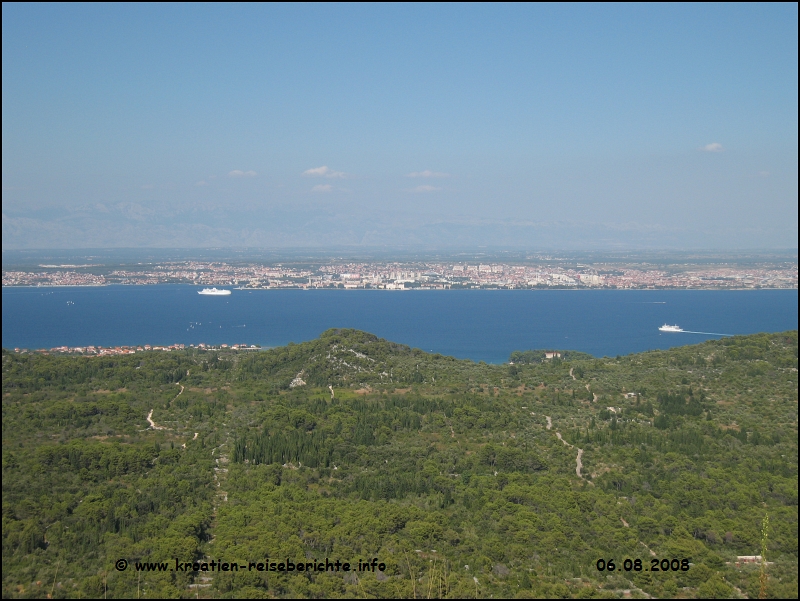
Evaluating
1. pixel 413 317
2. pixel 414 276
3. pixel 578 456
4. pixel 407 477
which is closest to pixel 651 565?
pixel 578 456

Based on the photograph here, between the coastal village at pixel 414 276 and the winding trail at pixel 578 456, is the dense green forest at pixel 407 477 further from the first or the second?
the coastal village at pixel 414 276

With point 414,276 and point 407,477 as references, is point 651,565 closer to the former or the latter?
point 407,477

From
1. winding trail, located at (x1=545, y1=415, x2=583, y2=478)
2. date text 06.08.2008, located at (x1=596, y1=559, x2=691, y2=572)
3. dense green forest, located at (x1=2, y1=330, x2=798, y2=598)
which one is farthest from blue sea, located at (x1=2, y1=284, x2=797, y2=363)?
date text 06.08.2008, located at (x1=596, y1=559, x2=691, y2=572)

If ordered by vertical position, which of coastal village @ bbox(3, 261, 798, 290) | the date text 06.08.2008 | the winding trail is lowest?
the date text 06.08.2008

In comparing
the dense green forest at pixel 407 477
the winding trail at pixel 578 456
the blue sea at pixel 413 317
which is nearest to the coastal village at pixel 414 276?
the blue sea at pixel 413 317

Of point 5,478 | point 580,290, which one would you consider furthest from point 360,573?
point 580,290

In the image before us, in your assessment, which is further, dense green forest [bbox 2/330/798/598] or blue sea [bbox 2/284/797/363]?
blue sea [bbox 2/284/797/363]

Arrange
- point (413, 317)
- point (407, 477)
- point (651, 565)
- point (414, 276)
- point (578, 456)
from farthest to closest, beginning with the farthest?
point (414, 276) → point (413, 317) → point (578, 456) → point (407, 477) → point (651, 565)

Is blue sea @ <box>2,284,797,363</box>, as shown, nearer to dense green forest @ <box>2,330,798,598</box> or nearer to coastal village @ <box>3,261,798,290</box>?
coastal village @ <box>3,261,798,290</box>
